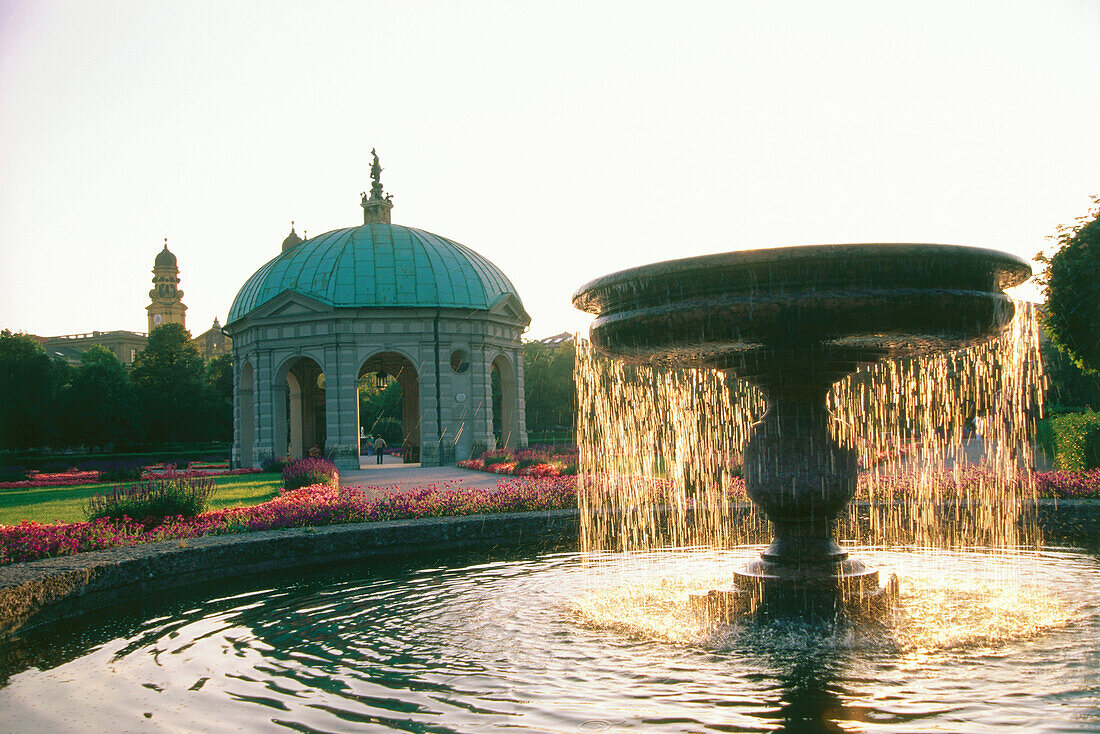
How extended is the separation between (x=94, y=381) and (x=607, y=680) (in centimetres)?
5979

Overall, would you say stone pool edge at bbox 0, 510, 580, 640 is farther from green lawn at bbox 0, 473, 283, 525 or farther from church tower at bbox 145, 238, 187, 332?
church tower at bbox 145, 238, 187, 332

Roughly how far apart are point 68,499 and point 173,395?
40.8 meters

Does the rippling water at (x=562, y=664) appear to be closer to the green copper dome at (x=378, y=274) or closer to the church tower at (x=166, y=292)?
the green copper dome at (x=378, y=274)

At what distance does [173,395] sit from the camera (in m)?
58.4

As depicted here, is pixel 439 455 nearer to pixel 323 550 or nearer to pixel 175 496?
pixel 175 496

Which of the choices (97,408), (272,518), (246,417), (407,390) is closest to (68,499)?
(272,518)

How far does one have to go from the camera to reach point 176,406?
57.9 m

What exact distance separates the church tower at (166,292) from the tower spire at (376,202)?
89.1m

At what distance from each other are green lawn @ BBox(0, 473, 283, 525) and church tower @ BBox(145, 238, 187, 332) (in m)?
101

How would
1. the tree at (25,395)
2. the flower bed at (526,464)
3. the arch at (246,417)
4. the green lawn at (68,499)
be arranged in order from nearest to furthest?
the green lawn at (68,499) < the flower bed at (526,464) < the arch at (246,417) < the tree at (25,395)

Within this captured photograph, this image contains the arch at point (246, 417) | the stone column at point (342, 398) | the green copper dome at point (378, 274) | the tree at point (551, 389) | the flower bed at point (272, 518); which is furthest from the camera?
the tree at point (551, 389)

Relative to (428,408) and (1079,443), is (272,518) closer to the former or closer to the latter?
(1079,443)

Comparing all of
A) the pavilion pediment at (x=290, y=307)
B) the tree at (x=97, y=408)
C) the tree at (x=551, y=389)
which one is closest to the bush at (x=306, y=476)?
the pavilion pediment at (x=290, y=307)

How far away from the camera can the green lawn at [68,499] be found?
1555cm
